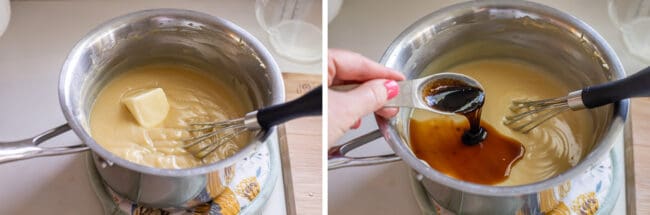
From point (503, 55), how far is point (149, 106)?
1.65 ft

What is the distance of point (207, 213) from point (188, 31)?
25 centimetres

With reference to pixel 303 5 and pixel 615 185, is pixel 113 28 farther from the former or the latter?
pixel 615 185

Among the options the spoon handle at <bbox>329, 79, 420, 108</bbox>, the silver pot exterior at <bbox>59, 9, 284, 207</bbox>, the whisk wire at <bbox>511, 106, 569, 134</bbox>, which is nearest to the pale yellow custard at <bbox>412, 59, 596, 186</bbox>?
the whisk wire at <bbox>511, 106, 569, 134</bbox>

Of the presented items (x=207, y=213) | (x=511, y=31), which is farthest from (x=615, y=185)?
(x=207, y=213)

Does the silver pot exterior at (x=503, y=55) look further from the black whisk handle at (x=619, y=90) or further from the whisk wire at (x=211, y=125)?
the whisk wire at (x=211, y=125)

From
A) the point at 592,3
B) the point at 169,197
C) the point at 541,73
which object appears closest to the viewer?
the point at 169,197

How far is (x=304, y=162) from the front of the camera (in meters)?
1.00

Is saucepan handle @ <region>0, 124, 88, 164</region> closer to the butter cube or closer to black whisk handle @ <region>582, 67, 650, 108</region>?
the butter cube

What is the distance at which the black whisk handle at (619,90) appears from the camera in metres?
0.72

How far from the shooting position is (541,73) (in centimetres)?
98

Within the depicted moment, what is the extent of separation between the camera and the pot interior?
0.83m

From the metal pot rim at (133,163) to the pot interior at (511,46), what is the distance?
6.0 inches

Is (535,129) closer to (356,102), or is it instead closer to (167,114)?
(356,102)

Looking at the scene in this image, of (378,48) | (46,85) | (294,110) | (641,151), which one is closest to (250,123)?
(294,110)
